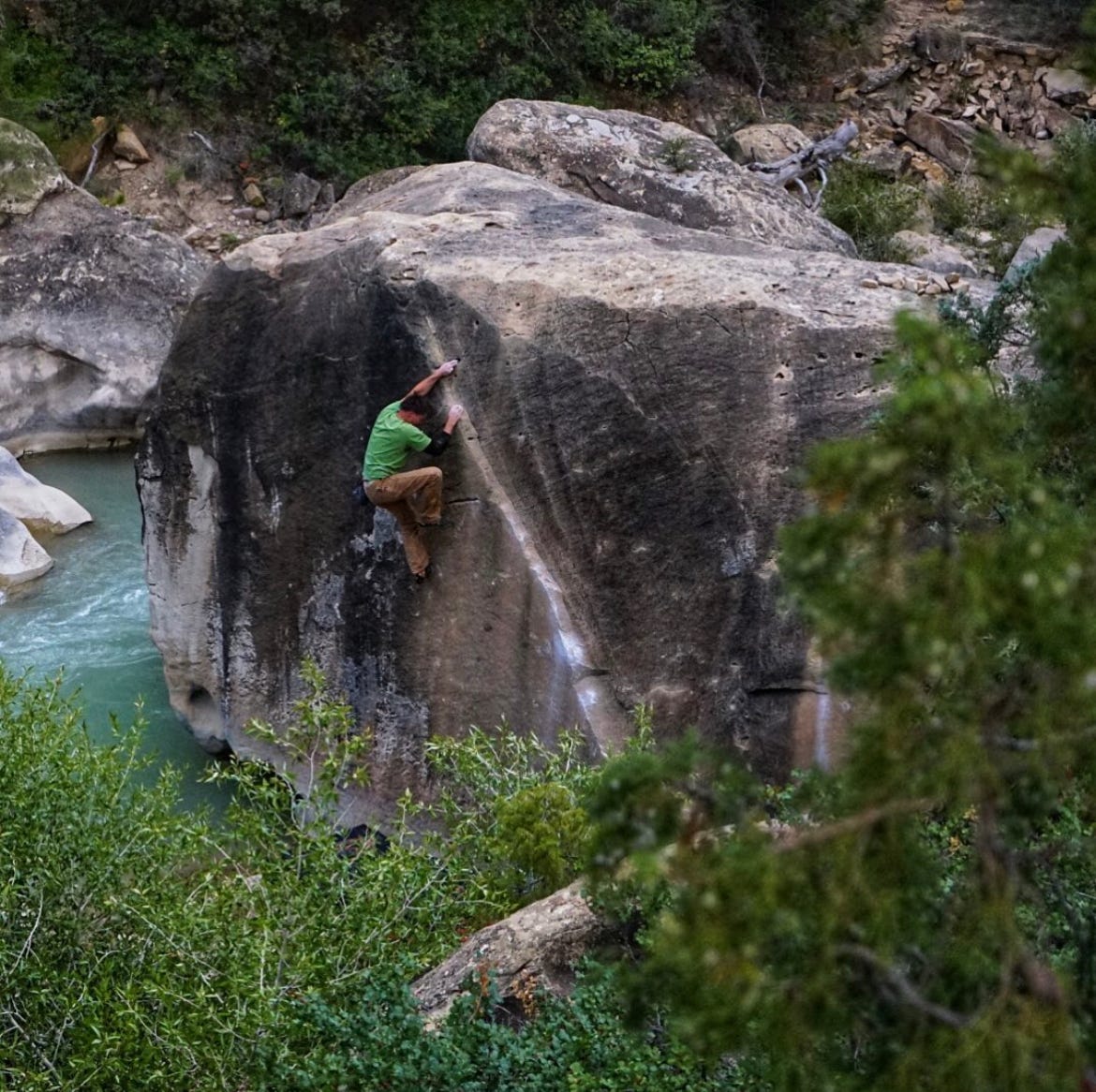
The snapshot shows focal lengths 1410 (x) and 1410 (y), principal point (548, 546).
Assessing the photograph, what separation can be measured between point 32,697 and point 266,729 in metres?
1.05

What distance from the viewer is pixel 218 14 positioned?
22047 millimetres

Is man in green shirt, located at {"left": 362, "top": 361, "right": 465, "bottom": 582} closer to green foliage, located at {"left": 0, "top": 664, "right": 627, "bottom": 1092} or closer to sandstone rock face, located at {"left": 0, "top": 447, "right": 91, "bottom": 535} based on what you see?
green foliage, located at {"left": 0, "top": 664, "right": 627, "bottom": 1092}

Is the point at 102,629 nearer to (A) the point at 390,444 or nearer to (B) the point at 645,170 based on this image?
(A) the point at 390,444

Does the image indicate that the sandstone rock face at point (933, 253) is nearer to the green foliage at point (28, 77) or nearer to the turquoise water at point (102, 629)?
the turquoise water at point (102, 629)

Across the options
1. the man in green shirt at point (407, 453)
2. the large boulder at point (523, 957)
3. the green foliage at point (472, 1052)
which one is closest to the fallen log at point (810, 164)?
the man in green shirt at point (407, 453)

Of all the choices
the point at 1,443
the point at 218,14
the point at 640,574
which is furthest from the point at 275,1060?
the point at 218,14

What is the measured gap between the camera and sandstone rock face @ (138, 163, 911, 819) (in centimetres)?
830

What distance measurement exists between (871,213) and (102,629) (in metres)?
11.2

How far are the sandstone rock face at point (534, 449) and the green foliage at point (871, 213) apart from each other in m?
8.43

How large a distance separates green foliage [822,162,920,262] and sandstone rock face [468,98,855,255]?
18.3 ft

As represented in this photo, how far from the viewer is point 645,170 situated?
1183cm

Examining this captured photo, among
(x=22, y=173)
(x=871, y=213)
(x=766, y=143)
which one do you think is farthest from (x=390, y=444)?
(x=766, y=143)

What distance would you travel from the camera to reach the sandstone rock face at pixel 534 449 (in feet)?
27.2

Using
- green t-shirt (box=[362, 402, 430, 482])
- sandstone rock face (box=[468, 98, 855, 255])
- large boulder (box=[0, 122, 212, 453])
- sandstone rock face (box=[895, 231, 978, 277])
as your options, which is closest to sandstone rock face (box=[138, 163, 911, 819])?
green t-shirt (box=[362, 402, 430, 482])
